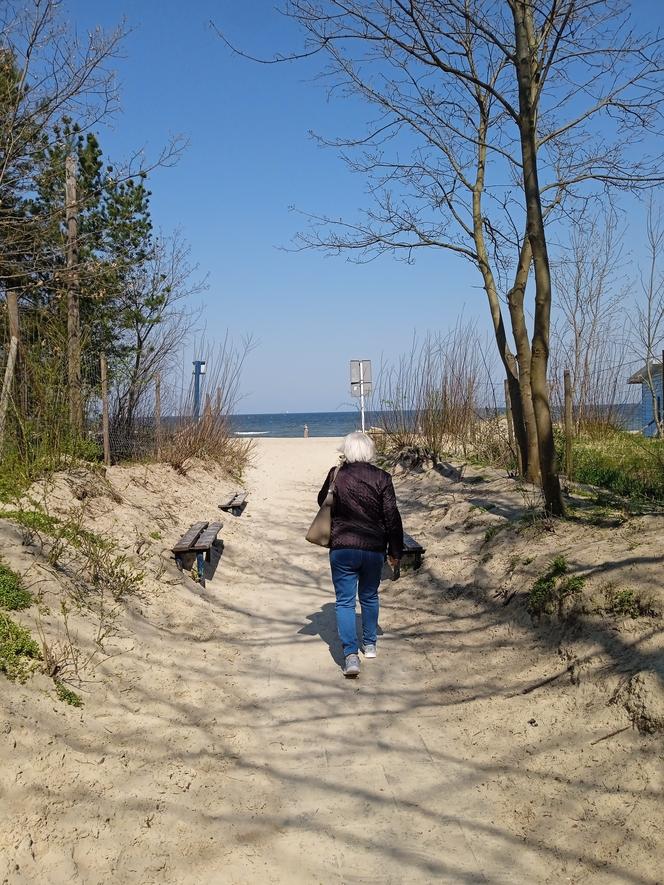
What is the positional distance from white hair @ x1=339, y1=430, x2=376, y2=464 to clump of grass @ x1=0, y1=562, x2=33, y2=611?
2345 mm

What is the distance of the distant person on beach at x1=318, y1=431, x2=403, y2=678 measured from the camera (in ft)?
15.9

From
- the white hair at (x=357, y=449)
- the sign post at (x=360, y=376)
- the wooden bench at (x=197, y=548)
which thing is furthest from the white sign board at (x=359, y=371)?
the white hair at (x=357, y=449)

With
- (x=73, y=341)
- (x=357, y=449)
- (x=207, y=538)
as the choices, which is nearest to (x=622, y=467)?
(x=357, y=449)

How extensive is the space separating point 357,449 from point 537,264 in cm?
281

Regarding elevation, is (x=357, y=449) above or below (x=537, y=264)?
below

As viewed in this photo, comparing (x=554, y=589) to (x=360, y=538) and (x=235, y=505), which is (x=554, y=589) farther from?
(x=235, y=505)

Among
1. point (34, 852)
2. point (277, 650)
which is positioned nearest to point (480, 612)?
Result: point (277, 650)

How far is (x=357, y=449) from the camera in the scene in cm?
510

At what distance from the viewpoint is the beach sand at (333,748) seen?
2.74 m

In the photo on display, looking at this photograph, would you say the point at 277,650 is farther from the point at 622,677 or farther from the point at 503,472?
the point at 503,472

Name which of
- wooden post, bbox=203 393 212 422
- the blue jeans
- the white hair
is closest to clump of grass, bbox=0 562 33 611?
the blue jeans

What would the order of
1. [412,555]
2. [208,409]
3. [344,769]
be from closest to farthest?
1. [344,769]
2. [412,555]
3. [208,409]

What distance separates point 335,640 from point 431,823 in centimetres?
246

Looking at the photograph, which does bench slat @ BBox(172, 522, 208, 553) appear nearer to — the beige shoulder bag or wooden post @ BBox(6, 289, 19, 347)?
the beige shoulder bag
